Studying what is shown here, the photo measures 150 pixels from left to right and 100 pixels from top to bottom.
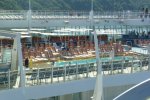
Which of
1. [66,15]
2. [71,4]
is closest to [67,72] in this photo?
[66,15]

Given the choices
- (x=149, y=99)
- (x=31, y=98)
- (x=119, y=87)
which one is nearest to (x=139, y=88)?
(x=149, y=99)

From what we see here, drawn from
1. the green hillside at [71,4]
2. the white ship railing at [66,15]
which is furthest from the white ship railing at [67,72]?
the green hillside at [71,4]

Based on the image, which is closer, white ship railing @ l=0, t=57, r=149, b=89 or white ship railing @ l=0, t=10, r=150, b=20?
white ship railing @ l=0, t=57, r=149, b=89

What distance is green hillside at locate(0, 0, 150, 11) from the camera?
46.9 m

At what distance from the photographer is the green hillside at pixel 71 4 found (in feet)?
154

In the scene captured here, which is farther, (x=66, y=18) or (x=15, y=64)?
(x=66, y=18)

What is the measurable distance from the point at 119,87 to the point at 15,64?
11.7 ft

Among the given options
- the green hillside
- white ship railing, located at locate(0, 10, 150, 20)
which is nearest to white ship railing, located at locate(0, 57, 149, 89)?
white ship railing, located at locate(0, 10, 150, 20)

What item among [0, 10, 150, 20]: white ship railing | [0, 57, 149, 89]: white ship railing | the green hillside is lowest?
[0, 57, 149, 89]: white ship railing

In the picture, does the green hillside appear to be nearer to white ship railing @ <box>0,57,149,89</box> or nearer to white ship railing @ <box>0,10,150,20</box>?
white ship railing @ <box>0,10,150,20</box>

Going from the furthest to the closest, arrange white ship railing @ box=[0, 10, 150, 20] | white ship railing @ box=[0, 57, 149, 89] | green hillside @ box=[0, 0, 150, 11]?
1. green hillside @ box=[0, 0, 150, 11]
2. white ship railing @ box=[0, 10, 150, 20]
3. white ship railing @ box=[0, 57, 149, 89]

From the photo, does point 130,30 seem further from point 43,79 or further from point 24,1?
point 24,1

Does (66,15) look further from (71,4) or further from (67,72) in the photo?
(71,4)

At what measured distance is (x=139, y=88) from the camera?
76.0 inches
